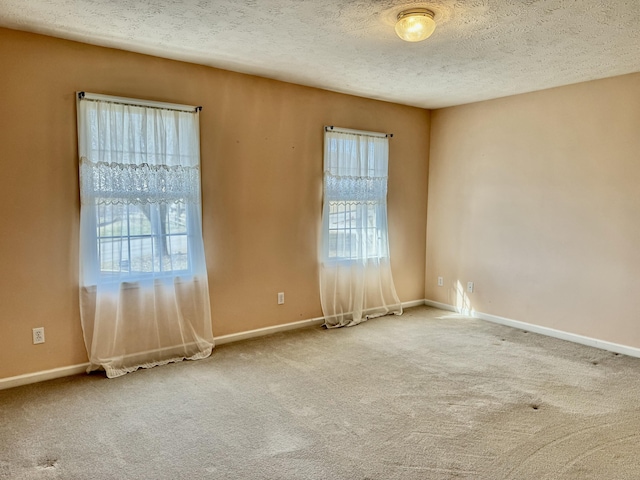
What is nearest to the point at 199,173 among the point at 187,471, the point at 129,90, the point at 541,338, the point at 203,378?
the point at 129,90

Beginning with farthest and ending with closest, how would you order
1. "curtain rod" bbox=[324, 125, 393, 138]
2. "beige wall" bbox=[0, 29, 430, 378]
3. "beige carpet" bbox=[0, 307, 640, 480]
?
"curtain rod" bbox=[324, 125, 393, 138] → "beige wall" bbox=[0, 29, 430, 378] → "beige carpet" bbox=[0, 307, 640, 480]

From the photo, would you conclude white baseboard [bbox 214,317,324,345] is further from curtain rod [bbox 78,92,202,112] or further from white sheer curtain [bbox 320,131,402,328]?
curtain rod [bbox 78,92,202,112]

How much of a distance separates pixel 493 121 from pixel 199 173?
10.6 feet

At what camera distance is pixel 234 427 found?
262cm

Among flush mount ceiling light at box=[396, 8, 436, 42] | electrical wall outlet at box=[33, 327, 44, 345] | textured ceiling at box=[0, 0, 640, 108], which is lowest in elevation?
electrical wall outlet at box=[33, 327, 44, 345]

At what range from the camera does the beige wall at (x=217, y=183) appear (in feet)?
10.0

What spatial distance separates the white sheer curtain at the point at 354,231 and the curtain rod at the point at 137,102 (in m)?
1.48

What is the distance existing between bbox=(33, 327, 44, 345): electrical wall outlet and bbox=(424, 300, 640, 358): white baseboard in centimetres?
423

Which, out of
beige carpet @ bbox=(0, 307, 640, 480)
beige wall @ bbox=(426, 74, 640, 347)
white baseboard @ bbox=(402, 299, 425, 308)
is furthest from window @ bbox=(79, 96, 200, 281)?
beige wall @ bbox=(426, 74, 640, 347)

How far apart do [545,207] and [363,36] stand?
2649 mm

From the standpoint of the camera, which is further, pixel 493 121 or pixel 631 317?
pixel 493 121

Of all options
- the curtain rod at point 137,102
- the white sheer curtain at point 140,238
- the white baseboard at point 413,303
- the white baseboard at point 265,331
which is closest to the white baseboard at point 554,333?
the white baseboard at point 413,303

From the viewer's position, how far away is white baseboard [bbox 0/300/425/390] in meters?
3.11

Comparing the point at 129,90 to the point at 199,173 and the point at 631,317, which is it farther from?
the point at 631,317
